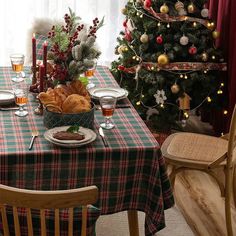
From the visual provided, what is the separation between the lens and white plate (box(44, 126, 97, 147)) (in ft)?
7.50

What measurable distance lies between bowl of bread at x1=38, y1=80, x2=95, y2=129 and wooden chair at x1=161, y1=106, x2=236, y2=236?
65 cm

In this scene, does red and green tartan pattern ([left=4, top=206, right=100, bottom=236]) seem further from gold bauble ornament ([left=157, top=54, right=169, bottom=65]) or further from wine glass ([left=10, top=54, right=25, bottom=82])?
gold bauble ornament ([left=157, top=54, right=169, bottom=65])

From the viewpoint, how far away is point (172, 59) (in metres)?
3.88

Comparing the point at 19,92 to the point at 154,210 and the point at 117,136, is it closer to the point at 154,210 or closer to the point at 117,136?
the point at 117,136

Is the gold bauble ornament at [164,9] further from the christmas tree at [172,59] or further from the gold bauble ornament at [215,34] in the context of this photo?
the gold bauble ornament at [215,34]

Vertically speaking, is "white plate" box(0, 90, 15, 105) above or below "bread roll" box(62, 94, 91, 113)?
below

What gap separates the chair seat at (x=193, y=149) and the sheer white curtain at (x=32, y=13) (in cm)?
157

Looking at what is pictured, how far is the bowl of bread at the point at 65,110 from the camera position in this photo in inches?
96.4

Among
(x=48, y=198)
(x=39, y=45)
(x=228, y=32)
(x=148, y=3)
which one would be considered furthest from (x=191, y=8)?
(x=48, y=198)

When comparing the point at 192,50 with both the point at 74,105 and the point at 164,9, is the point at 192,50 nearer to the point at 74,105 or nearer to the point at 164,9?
the point at 164,9

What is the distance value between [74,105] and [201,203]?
1287mm

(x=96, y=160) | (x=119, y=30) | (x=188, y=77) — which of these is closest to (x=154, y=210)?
(x=96, y=160)

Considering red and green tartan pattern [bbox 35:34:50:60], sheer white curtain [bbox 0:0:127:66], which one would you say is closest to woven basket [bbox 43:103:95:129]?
red and green tartan pattern [bbox 35:34:50:60]

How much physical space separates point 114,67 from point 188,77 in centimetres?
58
